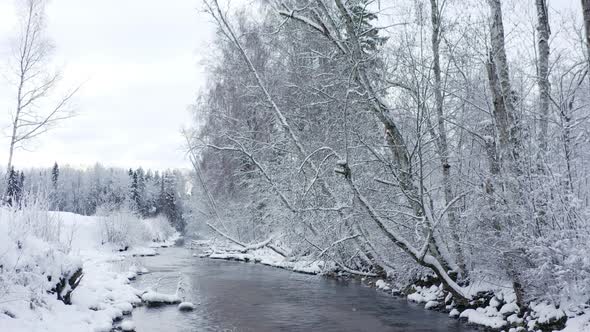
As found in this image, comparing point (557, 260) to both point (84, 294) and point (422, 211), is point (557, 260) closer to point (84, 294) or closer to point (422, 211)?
point (422, 211)

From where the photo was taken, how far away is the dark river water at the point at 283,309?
10.3 m

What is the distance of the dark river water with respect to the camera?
10266mm

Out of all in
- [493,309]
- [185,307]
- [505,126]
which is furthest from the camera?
[185,307]

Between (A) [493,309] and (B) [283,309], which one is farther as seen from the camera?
(B) [283,309]

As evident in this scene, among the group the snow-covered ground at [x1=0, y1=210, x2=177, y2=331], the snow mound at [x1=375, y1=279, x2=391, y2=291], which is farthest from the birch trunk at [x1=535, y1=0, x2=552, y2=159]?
the snow-covered ground at [x1=0, y1=210, x2=177, y2=331]

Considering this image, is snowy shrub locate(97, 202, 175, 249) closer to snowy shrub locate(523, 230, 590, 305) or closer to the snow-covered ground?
the snow-covered ground

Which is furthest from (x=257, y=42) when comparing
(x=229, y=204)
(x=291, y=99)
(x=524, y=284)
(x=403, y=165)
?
(x=524, y=284)

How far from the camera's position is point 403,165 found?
35.5 ft

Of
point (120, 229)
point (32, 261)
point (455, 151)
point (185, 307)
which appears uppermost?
point (455, 151)

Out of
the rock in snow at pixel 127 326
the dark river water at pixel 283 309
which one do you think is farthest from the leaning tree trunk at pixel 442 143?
the rock in snow at pixel 127 326

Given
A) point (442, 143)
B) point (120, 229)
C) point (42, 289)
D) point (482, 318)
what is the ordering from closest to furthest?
point (42, 289) → point (482, 318) → point (442, 143) → point (120, 229)

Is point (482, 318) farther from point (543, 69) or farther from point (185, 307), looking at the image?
point (185, 307)

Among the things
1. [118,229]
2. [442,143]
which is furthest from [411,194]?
[118,229]

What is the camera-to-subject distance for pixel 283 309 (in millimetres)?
12078
